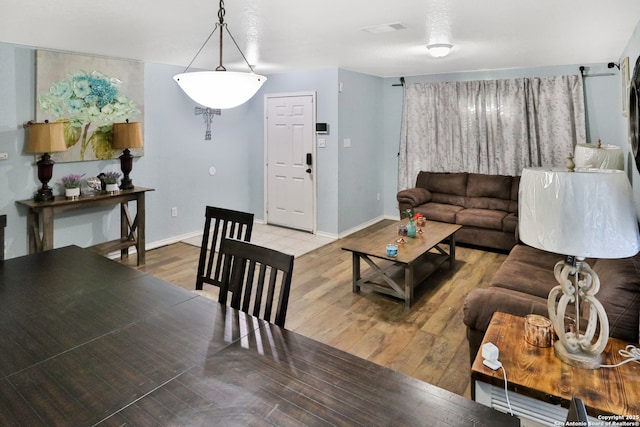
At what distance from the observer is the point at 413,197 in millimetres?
5602

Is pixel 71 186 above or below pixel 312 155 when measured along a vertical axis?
below

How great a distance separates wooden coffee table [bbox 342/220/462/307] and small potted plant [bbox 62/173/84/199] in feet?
8.86

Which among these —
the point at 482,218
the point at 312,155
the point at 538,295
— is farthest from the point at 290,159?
the point at 538,295

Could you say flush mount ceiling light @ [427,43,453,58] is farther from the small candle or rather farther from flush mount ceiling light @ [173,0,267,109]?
flush mount ceiling light @ [173,0,267,109]

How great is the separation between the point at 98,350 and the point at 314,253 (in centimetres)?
368

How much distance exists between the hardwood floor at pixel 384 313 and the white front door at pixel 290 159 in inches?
46.2

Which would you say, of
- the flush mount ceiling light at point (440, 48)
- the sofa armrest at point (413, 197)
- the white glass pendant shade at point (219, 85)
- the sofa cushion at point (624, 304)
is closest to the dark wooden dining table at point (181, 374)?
the white glass pendant shade at point (219, 85)

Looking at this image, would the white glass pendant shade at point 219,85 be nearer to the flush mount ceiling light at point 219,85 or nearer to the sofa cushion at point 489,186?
the flush mount ceiling light at point 219,85

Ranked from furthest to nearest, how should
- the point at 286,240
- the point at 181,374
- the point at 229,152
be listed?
the point at 229,152, the point at 286,240, the point at 181,374

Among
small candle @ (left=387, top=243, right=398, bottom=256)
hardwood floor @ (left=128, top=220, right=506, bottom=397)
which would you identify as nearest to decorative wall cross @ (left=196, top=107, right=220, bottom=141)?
hardwood floor @ (left=128, top=220, right=506, bottom=397)

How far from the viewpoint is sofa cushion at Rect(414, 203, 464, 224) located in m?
5.24

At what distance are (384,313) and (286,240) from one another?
2.40 m

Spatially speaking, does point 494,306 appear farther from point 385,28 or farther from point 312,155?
point 312,155

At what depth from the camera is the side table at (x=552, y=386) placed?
1.40 m
